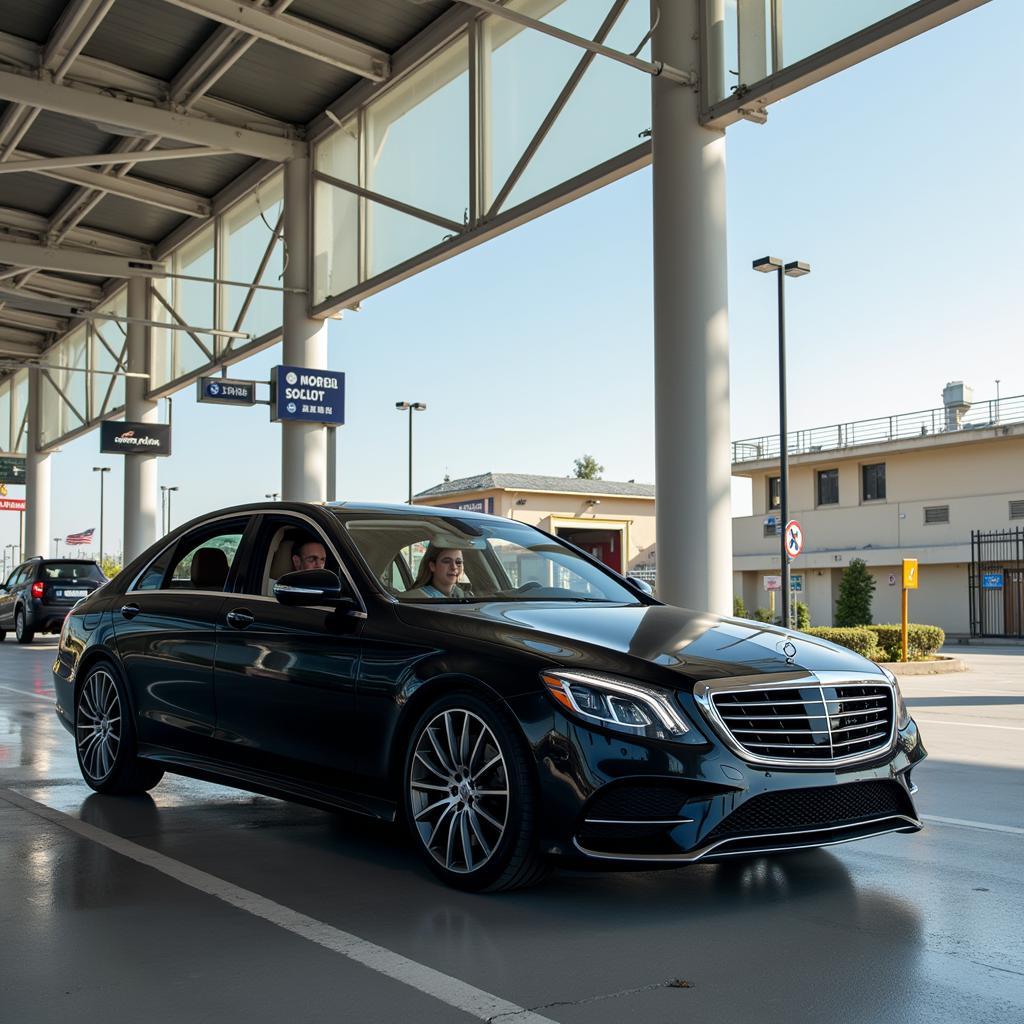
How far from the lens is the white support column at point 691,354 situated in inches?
509

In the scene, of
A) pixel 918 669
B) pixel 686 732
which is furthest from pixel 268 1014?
pixel 918 669

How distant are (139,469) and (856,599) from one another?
2098 centimetres

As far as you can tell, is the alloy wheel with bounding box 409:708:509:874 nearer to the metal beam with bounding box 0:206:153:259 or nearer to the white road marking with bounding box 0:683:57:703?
the white road marking with bounding box 0:683:57:703

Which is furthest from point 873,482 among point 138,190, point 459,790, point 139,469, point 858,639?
point 459,790

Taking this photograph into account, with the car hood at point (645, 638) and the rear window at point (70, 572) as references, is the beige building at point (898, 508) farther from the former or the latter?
the car hood at point (645, 638)

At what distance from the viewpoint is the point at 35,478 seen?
1779 inches

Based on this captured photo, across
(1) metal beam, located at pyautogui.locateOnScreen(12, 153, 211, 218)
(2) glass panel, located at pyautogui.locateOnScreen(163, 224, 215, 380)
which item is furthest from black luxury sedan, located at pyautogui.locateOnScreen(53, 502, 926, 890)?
(2) glass panel, located at pyautogui.locateOnScreen(163, 224, 215, 380)

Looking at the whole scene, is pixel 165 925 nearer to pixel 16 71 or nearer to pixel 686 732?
pixel 686 732

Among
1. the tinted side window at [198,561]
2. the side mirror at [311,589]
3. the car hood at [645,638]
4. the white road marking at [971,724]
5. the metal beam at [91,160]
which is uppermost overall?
the metal beam at [91,160]

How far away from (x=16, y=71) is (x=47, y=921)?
18437 millimetres

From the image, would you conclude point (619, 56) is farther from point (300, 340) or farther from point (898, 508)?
point (898, 508)

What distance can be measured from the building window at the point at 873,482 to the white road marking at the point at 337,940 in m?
41.9

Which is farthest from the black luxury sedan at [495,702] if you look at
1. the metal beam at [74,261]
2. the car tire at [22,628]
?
the metal beam at [74,261]

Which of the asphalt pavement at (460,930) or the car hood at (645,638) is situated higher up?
the car hood at (645,638)
